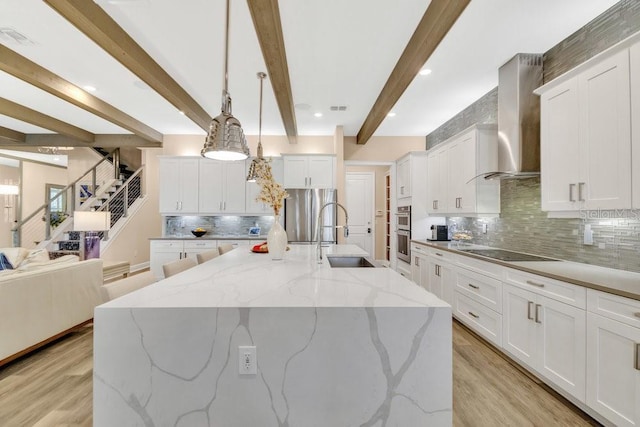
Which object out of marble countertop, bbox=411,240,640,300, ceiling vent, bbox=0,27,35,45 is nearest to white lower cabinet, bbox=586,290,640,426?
marble countertop, bbox=411,240,640,300

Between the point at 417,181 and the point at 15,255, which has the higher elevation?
the point at 417,181

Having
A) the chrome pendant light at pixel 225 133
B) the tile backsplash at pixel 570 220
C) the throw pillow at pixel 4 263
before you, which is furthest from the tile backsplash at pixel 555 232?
the throw pillow at pixel 4 263

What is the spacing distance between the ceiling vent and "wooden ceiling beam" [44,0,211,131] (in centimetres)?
79

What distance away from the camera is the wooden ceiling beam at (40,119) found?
414cm

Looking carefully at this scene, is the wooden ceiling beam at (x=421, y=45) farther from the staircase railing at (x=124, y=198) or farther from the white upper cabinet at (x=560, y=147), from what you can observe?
the staircase railing at (x=124, y=198)

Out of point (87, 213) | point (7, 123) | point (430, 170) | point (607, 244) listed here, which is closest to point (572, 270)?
point (607, 244)

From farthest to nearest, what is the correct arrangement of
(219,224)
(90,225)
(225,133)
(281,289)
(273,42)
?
(219,224)
(90,225)
(273,42)
(225,133)
(281,289)

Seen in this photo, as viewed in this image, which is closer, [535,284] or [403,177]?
[535,284]

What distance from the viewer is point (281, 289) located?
58.3 inches

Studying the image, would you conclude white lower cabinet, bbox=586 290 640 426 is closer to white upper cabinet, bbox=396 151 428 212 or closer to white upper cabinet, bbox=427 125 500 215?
white upper cabinet, bbox=427 125 500 215

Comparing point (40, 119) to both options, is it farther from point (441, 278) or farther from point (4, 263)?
point (441, 278)

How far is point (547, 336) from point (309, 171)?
405 centimetres

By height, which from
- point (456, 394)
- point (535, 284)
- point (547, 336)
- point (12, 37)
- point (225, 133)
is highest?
point (12, 37)

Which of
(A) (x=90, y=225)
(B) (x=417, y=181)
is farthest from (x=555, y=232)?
(A) (x=90, y=225)
